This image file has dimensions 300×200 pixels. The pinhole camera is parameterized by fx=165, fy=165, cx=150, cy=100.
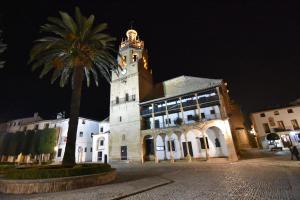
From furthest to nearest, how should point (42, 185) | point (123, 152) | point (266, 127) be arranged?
1. point (266, 127)
2. point (123, 152)
3. point (42, 185)

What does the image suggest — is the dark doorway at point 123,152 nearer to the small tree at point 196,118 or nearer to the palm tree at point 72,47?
the small tree at point 196,118

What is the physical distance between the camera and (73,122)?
13.5m

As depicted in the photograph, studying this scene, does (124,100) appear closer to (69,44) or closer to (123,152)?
(123,152)

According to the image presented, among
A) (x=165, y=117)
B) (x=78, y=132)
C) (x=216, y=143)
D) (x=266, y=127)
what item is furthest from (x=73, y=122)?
(x=266, y=127)

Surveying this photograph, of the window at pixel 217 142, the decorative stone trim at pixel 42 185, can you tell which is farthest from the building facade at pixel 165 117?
the decorative stone trim at pixel 42 185

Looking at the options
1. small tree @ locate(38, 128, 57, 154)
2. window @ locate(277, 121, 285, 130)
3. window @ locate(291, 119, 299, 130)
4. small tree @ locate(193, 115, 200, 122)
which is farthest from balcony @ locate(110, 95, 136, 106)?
window @ locate(291, 119, 299, 130)

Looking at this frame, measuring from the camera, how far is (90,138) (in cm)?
4200

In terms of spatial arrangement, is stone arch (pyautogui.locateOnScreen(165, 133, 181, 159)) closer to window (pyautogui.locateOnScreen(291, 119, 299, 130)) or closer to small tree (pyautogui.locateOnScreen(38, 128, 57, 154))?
window (pyautogui.locateOnScreen(291, 119, 299, 130))

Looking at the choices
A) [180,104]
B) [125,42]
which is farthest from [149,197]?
[125,42]

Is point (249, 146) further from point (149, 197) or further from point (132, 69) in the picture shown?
point (149, 197)

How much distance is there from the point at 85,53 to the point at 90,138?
31.6 meters

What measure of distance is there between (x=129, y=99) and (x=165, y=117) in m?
7.90

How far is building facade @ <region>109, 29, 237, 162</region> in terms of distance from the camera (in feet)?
82.1

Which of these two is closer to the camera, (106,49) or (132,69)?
(106,49)
